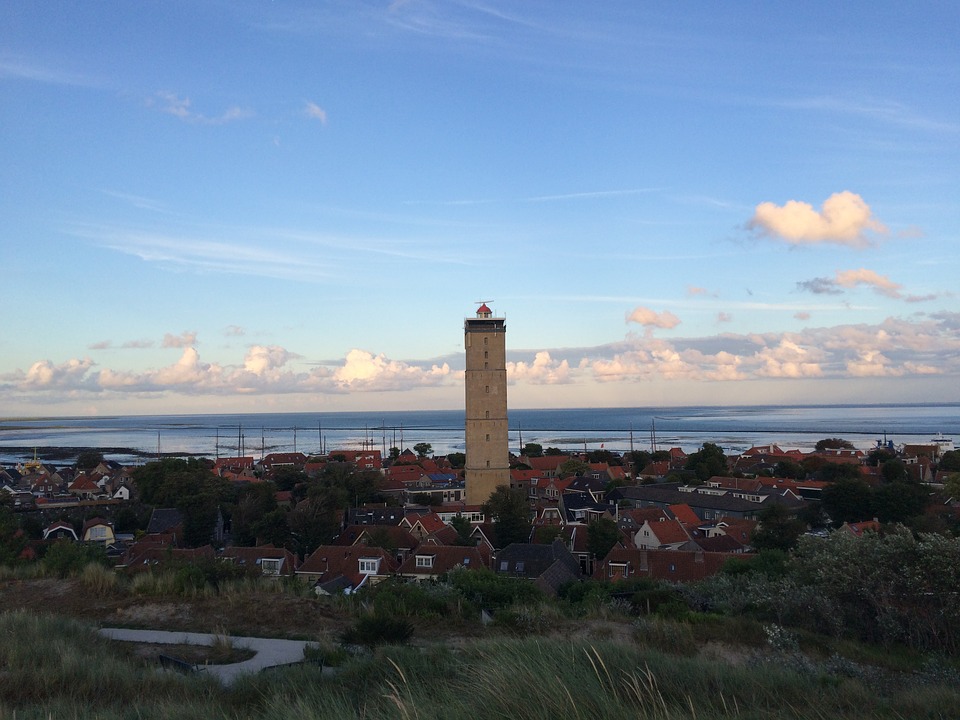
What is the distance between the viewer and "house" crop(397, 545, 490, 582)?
22.8 meters

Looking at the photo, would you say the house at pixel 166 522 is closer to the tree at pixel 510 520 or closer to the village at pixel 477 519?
the village at pixel 477 519

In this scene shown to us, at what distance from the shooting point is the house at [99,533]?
1180 inches

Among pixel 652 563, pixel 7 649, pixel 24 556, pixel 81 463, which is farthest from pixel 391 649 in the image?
pixel 81 463

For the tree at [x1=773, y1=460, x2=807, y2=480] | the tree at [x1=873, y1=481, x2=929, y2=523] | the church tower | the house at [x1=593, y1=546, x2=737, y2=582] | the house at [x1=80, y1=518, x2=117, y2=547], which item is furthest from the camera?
the tree at [x1=773, y1=460, x2=807, y2=480]

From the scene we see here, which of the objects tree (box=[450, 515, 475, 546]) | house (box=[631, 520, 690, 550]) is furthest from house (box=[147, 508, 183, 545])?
house (box=[631, 520, 690, 550])

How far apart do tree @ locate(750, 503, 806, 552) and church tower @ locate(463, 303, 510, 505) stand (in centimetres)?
1982

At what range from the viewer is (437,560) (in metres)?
23.1

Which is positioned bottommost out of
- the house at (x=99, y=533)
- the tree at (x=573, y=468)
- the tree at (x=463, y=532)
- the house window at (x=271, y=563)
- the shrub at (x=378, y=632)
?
the tree at (x=573, y=468)

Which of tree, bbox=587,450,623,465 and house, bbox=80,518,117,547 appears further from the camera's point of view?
tree, bbox=587,450,623,465

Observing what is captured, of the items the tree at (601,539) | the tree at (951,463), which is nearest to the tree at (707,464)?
the tree at (951,463)

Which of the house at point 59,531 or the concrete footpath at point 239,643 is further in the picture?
the house at point 59,531

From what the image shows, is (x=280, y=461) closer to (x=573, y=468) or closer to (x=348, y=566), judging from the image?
(x=573, y=468)

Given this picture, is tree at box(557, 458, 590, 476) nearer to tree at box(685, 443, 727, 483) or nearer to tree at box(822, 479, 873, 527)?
tree at box(685, 443, 727, 483)

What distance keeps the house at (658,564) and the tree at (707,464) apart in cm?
2826
